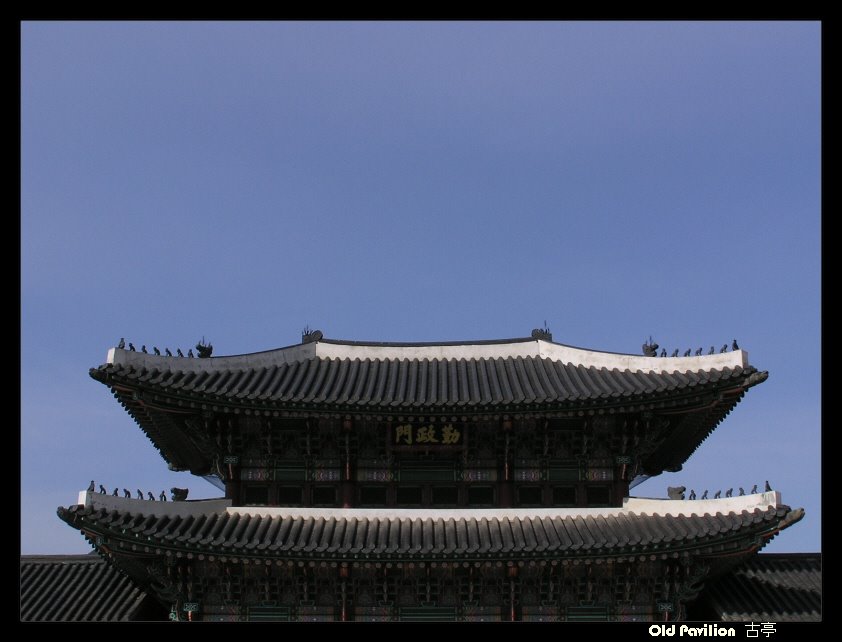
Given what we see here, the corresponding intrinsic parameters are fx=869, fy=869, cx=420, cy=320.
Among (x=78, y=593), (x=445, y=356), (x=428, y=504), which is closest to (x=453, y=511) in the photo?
(x=428, y=504)

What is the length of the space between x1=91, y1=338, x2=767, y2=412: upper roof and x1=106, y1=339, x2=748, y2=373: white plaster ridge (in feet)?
0.09

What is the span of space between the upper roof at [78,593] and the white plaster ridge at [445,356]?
5996mm

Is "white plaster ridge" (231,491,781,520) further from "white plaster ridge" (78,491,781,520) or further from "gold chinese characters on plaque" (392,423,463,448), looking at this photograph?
"gold chinese characters on plaque" (392,423,463,448)

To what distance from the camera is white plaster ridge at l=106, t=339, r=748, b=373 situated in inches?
877

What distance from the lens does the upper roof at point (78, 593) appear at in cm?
2195

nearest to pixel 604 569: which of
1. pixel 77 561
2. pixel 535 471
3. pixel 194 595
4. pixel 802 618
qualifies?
pixel 535 471

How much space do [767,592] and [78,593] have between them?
57.9ft

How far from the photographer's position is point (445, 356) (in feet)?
86.9

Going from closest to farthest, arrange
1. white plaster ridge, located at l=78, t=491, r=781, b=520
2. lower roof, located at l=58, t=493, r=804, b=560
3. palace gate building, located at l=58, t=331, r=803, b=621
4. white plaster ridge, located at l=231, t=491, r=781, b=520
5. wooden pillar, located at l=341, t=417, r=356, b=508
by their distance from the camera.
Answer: lower roof, located at l=58, t=493, r=804, b=560, palace gate building, located at l=58, t=331, r=803, b=621, white plaster ridge, located at l=78, t=491, r=781, b=520, white plaster ridge, located at l=231, t=491, r=781, b=520, wooden pillar, located at l=341, t=417, r=356, b=508

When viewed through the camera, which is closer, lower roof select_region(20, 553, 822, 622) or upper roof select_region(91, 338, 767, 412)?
lower roof select_region(20, 553, 822, 622)

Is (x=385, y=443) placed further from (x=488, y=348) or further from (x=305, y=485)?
(x=488, y=348)

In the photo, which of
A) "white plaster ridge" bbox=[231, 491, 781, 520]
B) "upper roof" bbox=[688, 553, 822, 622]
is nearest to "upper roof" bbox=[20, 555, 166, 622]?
"white plaster ridge" bbox=[231, 491, 781, 520]

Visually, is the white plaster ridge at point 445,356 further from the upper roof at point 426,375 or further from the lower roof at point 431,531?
the lower roof at point 431,531

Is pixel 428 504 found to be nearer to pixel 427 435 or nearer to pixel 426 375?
pixel 427 435
